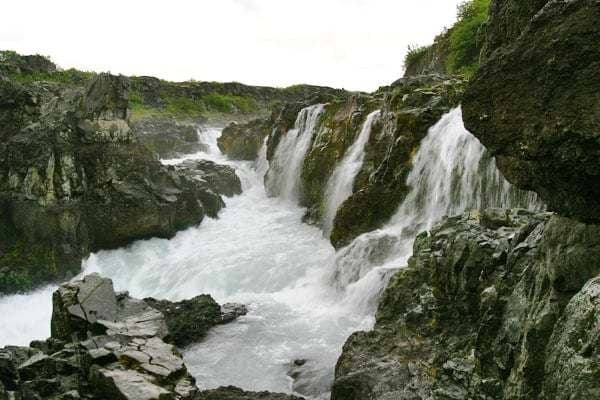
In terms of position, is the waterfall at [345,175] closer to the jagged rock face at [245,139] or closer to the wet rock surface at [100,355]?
the wet rock surface at [100,355]

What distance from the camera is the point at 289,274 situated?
45.5ft

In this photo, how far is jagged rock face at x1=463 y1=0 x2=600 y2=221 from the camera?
3133 mm

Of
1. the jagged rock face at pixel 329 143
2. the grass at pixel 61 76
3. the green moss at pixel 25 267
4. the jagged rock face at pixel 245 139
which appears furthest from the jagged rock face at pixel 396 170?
the grass at pixel 61 76

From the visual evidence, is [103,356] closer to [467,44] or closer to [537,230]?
[537,230]

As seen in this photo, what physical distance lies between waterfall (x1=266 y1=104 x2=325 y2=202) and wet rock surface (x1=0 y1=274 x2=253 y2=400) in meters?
12.3

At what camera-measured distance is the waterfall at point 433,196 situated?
1024 cm

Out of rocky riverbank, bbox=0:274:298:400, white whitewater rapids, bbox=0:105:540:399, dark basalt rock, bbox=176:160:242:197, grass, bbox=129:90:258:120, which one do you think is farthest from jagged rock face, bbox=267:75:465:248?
grass, bbox=129:90:258:120

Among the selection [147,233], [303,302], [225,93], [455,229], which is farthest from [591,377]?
[225,93]

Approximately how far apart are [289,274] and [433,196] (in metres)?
4.77

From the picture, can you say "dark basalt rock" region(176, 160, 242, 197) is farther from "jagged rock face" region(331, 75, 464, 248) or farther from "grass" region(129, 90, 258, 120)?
"grass" region(129, 90, 258, 120)

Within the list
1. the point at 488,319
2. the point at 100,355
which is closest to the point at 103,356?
the point at 100,355

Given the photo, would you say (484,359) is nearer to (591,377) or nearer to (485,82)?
(591,377)

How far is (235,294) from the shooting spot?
13070mm

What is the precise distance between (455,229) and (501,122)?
3.64 metres
